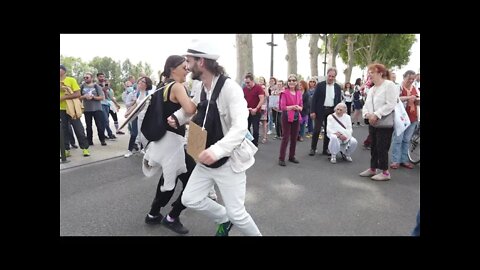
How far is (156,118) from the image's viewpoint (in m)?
2.90

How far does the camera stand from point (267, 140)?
363 inches

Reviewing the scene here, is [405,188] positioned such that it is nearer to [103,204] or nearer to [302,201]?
[302,201]

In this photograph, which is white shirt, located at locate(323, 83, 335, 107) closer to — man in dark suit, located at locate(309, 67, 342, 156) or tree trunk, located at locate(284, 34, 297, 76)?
man in dark suit, located at locate(309, 67, 342, 156)

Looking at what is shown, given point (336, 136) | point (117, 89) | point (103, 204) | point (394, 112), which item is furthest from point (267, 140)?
point (117, 89)

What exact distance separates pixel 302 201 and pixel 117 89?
127ft

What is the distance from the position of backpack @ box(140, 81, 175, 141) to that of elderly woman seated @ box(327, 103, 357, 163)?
4.30 metres

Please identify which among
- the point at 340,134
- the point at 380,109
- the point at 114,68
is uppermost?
the point at 114,68

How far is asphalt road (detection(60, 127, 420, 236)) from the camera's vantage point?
3.20m

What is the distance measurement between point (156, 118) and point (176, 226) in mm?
1140

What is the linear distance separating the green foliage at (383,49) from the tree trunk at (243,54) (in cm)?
2763

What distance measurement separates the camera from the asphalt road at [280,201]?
10.5 feet

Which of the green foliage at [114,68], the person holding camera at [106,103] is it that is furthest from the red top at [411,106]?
the green foliage at [114,68]

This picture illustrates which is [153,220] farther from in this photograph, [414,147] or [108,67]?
[108,67]

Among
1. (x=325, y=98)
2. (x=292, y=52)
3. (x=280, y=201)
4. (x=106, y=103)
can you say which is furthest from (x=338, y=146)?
(x=292, y=52)
